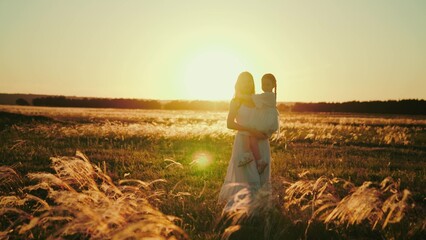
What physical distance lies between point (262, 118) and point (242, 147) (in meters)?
0.60

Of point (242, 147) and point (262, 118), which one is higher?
point (262, 118)

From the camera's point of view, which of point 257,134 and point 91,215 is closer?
point 91,215

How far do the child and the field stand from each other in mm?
724

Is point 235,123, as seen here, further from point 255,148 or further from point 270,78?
point 270,78

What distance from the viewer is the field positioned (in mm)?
4016

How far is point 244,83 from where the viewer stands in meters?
6.45

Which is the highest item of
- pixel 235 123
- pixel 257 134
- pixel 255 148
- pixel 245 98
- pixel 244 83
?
pixel 244 83

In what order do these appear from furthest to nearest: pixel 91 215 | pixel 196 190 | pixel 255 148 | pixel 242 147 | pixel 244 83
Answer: pixel 196 190 → pixel 242 147 → pixel 255 148 → pixel 244 83 → pixel 91 215

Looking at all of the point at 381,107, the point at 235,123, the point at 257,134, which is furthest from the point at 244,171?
the point at 381,107

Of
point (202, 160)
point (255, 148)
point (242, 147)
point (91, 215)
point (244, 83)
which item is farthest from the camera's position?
point (202, 160)

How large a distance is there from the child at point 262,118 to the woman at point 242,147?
0.26 feet

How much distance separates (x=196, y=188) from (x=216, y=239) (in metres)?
3.34

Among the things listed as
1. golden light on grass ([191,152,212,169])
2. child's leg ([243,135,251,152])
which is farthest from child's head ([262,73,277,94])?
golden light on grass ([191,152,212,169])

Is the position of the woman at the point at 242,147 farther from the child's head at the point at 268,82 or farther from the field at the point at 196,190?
the field at the point at 196,190
